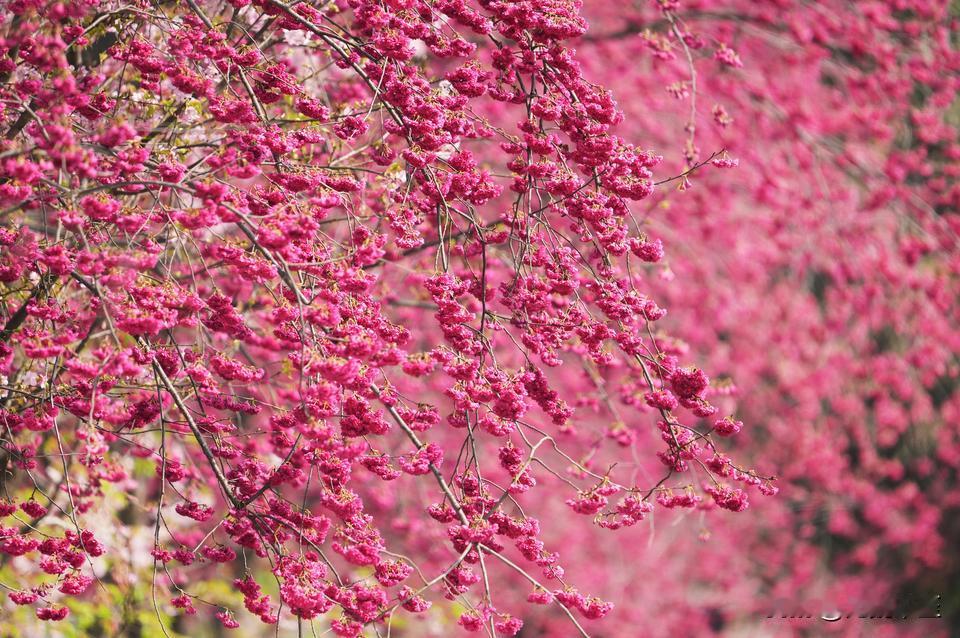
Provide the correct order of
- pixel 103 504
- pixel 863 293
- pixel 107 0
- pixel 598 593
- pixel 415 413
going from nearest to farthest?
pixel 415 413 < pixel 107 0 < pixel 103 504 < pixel 863 293 < pixel 598 593

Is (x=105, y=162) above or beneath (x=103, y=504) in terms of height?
above

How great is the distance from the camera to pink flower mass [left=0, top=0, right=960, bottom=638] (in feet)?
8.71

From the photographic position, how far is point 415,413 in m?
2.94

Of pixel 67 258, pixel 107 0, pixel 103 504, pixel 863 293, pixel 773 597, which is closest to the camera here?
pixel 67 258

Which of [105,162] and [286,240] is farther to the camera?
[105,162]

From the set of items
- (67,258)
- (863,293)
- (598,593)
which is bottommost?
(598,593)

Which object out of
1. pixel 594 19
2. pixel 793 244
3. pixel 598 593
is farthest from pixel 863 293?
pixel 598 593

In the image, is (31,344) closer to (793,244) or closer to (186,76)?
(186,76)

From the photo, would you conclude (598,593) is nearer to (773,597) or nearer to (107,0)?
(773,597)

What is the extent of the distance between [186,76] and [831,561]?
10121 millimetres

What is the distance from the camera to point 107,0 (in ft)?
10.3

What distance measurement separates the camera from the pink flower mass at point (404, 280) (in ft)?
8.71

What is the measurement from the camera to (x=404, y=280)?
17.4ft

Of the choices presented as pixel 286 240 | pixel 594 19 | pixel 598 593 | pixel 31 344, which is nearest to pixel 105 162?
pixel 31 344
